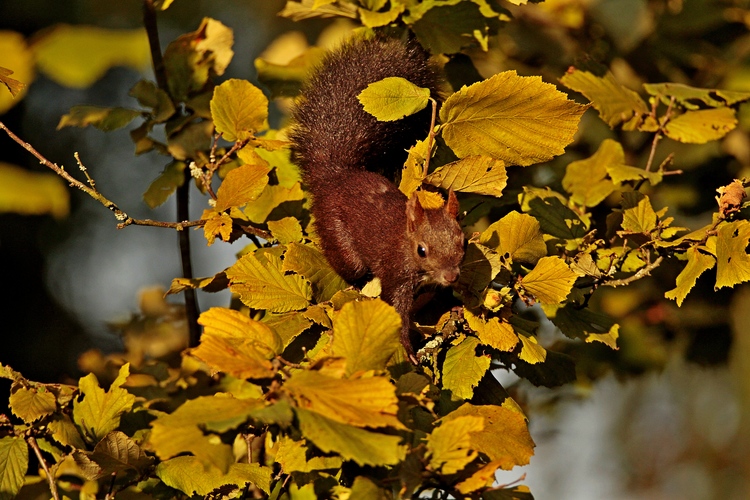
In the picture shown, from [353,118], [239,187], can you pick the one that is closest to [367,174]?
[353,118]

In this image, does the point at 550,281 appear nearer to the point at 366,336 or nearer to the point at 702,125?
the point at 366,336

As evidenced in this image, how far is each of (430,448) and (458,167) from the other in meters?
0.42

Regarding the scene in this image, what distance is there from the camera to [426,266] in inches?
56.3

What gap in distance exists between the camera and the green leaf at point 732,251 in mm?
1213

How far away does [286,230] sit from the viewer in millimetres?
1383

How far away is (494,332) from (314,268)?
0.33 meters

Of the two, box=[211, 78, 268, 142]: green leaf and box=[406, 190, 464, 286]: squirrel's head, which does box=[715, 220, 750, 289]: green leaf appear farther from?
box=[211, 78, 268, 142]: green leaf

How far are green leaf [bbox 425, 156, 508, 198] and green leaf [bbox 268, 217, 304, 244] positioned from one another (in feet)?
0.91

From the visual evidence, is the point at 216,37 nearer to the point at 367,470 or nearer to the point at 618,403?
the point at 367,470

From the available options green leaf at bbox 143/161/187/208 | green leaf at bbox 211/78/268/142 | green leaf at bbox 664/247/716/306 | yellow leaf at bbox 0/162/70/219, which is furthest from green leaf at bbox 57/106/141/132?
green leaf at bbox 664/247/716/306

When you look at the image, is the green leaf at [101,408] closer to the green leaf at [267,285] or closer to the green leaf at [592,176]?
the green leaf at [267,285]

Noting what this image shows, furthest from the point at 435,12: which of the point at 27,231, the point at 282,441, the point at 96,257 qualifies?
the point at 96,257

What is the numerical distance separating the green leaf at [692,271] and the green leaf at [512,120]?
27 centimetres

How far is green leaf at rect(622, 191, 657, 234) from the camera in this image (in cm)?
134
